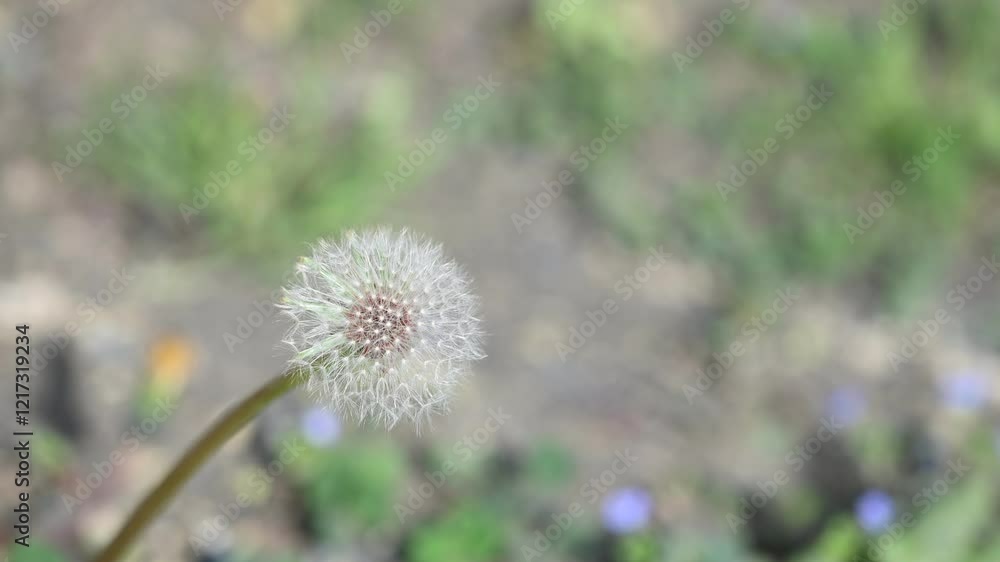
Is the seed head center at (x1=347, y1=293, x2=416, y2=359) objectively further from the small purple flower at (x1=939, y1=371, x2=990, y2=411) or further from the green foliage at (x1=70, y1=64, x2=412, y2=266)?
the small purple flower at (x1=939, y1=371, x2=990, y2=411)

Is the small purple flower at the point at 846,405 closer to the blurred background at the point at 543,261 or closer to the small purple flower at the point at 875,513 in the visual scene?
the blurred background at the point at 543,261

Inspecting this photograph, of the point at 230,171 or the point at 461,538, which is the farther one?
the point at 230,171

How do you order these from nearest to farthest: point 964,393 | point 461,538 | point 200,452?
point 200,452
point 461,538
point 964,393

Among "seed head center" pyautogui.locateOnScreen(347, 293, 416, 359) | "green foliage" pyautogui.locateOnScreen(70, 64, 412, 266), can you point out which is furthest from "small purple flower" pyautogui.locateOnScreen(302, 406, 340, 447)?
"seed head center" pyautogui.locateOnScreen(347, 293, 416, 359)

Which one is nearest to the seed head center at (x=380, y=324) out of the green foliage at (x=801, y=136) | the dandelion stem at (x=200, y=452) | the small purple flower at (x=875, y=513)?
the dandelion stem at (x=200, y=452)

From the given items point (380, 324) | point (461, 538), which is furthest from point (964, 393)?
point (380, 324)

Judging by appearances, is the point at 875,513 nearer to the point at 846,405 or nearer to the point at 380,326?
the point at 846,405
